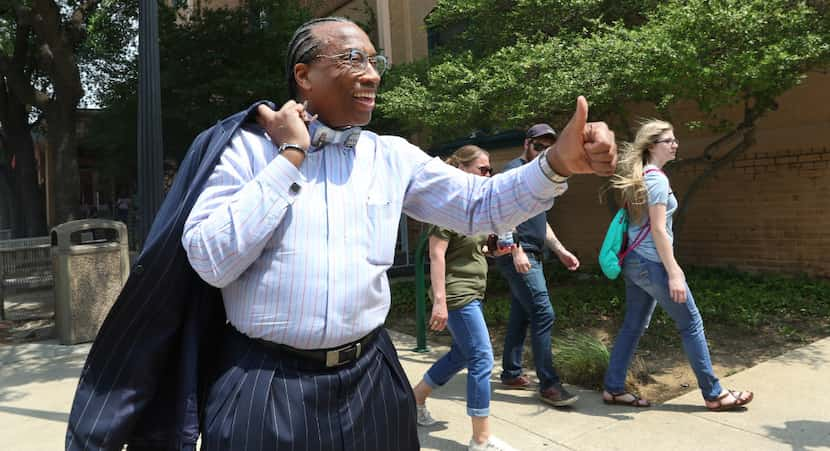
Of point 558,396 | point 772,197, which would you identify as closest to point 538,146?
point 558,396

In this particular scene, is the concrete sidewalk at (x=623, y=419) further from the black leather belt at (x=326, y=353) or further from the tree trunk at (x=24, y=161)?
the tree trunk at (x=24, y=161)

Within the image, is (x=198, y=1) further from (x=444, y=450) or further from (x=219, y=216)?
(x=219, y=216)

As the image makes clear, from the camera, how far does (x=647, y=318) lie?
4.54 metres

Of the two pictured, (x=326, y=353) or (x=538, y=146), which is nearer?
(x=326, y=353)

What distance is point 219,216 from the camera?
5.31 ft

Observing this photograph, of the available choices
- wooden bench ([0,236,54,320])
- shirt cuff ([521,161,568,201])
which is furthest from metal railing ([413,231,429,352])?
wooden bench ([0,236,54,320])

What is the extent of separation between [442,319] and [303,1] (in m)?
14.5

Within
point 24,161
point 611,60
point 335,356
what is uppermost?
point 24,161

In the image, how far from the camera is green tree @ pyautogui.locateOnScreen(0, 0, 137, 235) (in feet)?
34.0

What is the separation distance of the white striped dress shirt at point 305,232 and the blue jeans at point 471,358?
209 centimetres

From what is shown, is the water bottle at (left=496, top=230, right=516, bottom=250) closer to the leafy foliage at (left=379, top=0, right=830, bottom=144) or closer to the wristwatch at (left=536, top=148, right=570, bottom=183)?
the leafy foliage at (left=379, top=0, right=830, bottom=144)

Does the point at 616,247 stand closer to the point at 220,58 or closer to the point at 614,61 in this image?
the point at 614,61

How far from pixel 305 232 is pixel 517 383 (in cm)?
374

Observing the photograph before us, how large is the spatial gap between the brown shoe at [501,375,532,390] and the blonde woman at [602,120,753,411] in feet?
2.80
